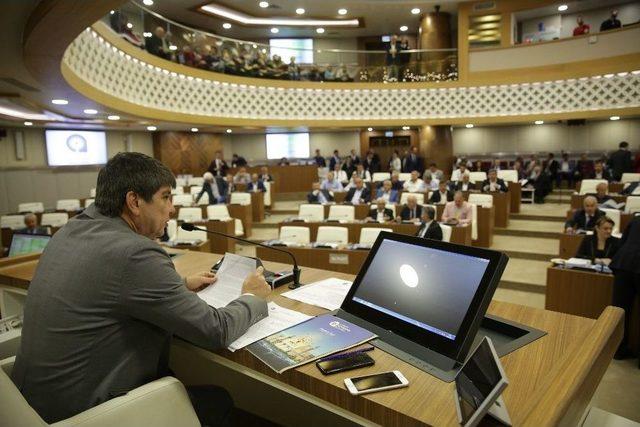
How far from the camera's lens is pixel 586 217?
576 cm

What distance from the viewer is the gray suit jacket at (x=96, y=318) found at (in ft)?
4.09

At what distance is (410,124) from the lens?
13.1m

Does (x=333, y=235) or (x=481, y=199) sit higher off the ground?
(x=481, y=199)

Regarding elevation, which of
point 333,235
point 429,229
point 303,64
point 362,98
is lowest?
point 333,235

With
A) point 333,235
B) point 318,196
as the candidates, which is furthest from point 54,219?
point 333,235

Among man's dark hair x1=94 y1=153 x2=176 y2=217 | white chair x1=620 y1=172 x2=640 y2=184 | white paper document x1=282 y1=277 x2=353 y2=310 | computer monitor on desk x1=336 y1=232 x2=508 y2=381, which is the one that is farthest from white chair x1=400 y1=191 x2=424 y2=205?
man's dark hair x1=94 y1=153 x2=176 y2=217

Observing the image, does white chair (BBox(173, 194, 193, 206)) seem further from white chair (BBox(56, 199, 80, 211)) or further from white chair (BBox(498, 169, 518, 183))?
white chair (BBox(498, 169, 518, 183))

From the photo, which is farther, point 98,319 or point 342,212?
point 342,212

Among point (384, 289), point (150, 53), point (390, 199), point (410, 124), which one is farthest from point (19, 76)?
point (410, 124)

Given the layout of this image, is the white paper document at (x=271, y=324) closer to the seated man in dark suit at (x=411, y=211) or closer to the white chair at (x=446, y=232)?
the white chair at (x=446, y=232)

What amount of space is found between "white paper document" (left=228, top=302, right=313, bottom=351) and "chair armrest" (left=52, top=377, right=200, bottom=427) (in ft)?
0.69

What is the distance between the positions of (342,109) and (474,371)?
497 inches

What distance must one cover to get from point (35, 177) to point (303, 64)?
26.8 feet

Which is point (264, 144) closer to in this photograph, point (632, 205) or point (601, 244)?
point (632, 205)
